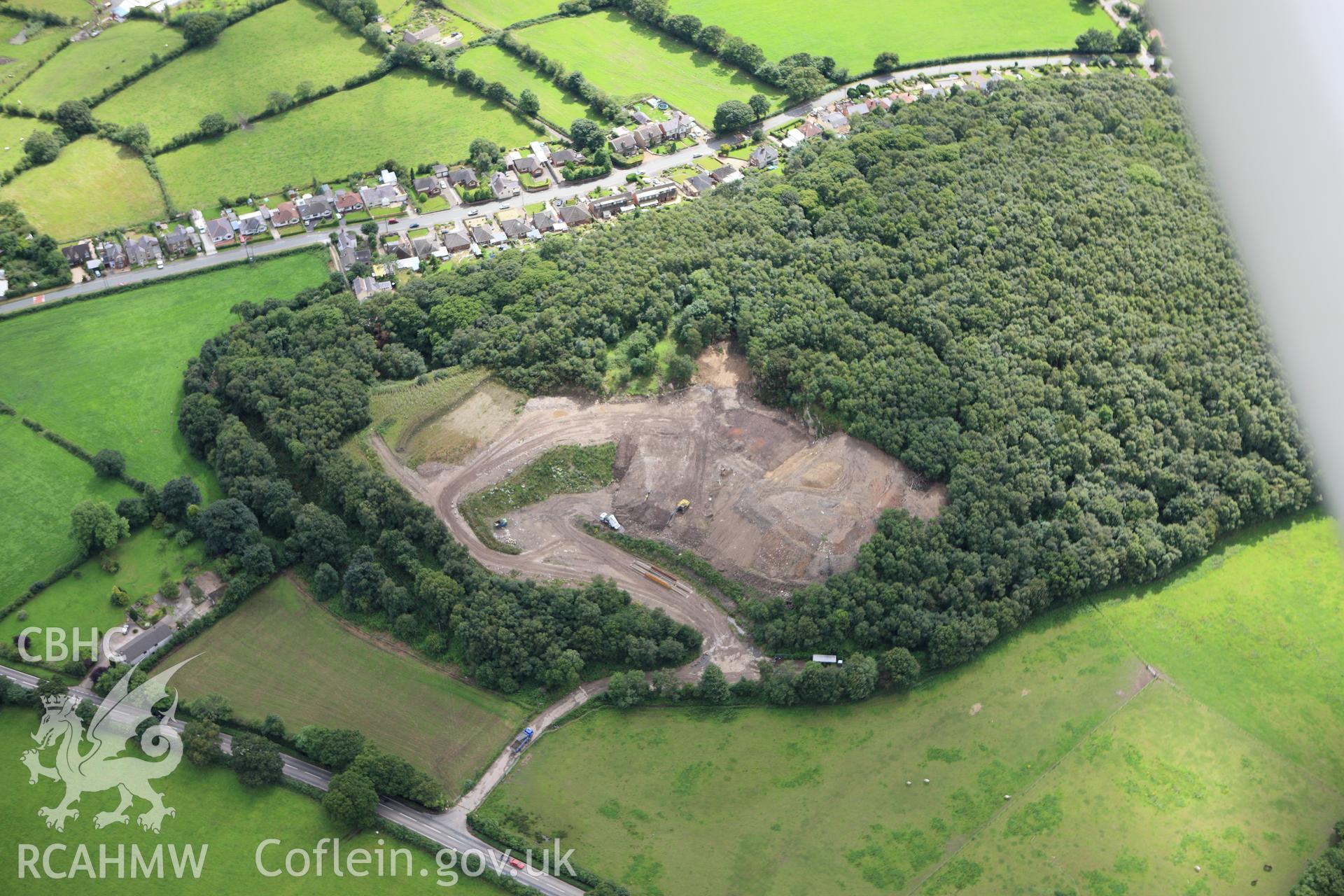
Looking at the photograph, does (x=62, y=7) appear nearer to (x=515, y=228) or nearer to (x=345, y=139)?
(x=345, y=139)

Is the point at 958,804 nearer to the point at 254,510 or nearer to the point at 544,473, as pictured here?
the point at 544,473

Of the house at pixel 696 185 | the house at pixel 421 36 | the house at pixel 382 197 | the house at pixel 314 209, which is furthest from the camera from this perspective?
the house at pixel 421 36

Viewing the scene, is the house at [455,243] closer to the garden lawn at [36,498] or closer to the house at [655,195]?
the house at [655,195]

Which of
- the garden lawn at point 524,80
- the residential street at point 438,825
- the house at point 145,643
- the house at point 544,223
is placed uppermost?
the garden lawn at point 524,80

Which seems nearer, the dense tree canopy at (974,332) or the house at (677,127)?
the dense tree canopy at (974,332)

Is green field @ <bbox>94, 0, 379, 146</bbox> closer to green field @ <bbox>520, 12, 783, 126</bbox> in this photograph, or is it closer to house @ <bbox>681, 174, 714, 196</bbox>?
green field @ <bbox>520, 12, 783, 126</bbox>

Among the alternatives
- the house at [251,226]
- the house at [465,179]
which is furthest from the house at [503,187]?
the house at [251,226]

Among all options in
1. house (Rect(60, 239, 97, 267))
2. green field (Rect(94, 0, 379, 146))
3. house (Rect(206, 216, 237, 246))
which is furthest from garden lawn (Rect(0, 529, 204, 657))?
green field (Rect(94, 0, 379, 146))
